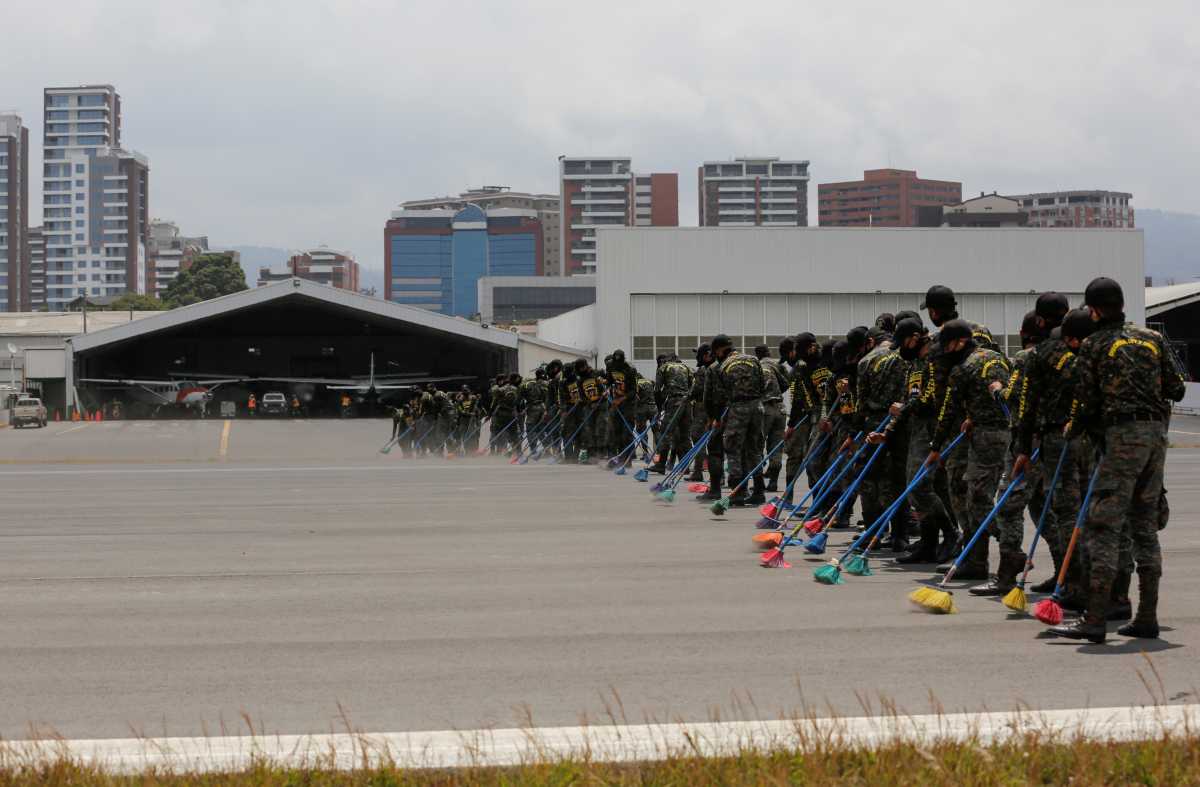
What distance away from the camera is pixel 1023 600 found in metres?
7.90

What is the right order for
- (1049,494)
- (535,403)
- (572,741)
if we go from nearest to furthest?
(572,741) → (1049,494) → (535,403)

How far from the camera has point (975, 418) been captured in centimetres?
923

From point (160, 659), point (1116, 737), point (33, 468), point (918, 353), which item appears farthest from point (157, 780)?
point (33, 468)

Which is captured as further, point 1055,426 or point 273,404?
point 273,404

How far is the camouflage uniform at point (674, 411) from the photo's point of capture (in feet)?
68.0

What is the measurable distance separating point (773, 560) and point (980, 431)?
1926mm

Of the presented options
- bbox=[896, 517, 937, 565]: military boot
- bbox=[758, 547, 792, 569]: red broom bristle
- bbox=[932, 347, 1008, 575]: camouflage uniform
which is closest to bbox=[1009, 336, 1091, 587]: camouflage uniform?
bbox=[932, 347, 1008, 575]: camouflage uniform

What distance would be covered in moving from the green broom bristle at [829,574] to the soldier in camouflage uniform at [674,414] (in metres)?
10.9

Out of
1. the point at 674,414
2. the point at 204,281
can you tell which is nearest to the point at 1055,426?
the point at 674,414

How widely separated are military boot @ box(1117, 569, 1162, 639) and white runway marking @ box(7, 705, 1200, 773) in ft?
5.34

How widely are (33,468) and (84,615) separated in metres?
19.0

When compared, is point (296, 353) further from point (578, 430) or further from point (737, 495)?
point (737, 495)

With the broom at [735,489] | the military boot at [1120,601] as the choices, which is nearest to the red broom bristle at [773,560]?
the military boot at [1120,601]

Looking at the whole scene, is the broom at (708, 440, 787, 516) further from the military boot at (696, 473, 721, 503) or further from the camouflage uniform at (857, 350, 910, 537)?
the camouflage uniform at (857, 350, 910, 537)
